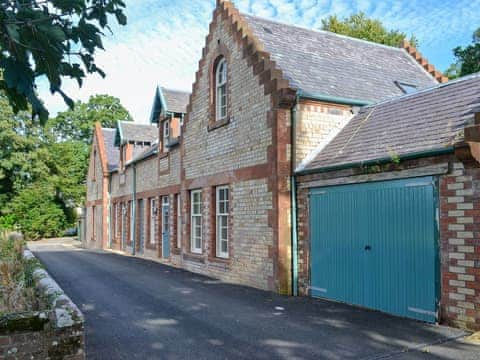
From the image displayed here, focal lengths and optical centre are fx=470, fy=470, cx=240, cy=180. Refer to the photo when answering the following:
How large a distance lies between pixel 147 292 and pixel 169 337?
447 centimetres

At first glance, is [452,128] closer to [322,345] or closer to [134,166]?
[322,345]

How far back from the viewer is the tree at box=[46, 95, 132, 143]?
57.4 m

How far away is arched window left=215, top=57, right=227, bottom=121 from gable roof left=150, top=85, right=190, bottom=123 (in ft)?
16.7

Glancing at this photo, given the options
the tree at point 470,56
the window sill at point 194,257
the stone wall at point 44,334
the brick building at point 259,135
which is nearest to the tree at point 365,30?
the tree at point 470,56

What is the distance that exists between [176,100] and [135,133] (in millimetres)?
8178

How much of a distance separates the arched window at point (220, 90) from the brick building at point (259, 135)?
0.11 ft

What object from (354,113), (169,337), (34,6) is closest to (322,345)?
(169,337)

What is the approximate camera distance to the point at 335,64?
45.6ft

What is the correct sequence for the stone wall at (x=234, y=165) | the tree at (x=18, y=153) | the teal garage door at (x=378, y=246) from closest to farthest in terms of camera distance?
1. the teal garage door at (x=378, y=246)
2. the stone wall at (x=234, y=165)
3. the tree at (x=18, y=153)

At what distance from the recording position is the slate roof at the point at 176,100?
20.3 metres

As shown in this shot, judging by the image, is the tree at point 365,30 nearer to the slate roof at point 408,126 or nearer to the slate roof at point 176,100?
the slate roof at point 176,100

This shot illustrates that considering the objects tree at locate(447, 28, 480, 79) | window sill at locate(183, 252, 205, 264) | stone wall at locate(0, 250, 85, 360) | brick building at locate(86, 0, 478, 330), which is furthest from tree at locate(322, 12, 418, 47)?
stone wall at locate(0, 250, 85, 360)

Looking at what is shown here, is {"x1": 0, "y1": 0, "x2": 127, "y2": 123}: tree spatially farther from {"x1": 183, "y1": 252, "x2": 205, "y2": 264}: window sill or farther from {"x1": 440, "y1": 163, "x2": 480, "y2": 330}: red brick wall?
{"x1": 183, "y1": 252, "x2": 205, "y2": 264}: window sill

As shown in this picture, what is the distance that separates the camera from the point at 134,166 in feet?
80.9
